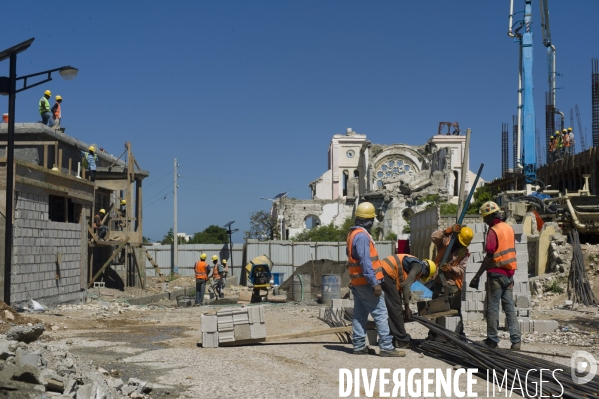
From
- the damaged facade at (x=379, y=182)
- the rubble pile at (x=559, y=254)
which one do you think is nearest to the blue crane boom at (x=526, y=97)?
the damaged facade at (x=379, y=182)

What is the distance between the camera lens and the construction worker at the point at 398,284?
838 centimetres

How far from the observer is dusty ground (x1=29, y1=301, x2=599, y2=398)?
638 centimetres

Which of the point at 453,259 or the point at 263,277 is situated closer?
the point at 453,259

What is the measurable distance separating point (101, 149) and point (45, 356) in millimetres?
21693

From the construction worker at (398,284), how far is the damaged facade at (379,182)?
115 ft

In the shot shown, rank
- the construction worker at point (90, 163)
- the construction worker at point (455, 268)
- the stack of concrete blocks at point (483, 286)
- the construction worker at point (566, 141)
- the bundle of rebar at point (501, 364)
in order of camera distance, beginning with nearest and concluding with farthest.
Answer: the bundle of rebar at point (501, 364)
the construction worker at point (455, 268)
the stack of concrete blocks at point (483, 286)
the construction worker at point (90, 163)
the construction worker at point (566, 141)

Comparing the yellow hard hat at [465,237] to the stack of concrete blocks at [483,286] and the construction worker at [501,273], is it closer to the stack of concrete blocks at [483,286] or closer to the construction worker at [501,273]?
the construction worker at [501,273]

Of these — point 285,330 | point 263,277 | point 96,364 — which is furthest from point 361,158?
point 96,364

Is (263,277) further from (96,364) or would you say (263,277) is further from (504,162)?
(504,162)

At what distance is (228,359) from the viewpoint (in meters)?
7.89

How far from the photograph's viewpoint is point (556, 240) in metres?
19.0

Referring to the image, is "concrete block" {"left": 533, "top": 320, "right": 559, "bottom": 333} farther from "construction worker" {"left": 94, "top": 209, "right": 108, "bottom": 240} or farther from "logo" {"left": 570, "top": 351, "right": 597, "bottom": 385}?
"construction worker" {"left": 94, "top": 209, "right": 108, "bottom": 240}

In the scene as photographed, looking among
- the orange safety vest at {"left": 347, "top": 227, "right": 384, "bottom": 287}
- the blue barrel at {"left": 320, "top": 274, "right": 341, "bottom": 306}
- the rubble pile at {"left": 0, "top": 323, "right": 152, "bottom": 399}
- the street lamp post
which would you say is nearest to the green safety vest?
the street lamp post

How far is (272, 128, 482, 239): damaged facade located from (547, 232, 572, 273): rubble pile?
24079mm
